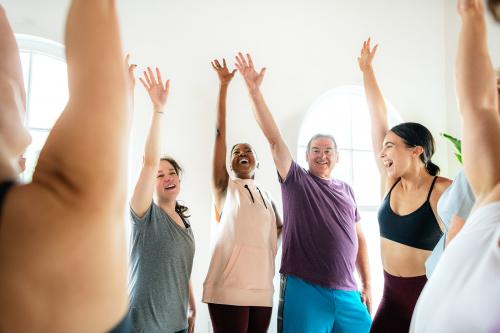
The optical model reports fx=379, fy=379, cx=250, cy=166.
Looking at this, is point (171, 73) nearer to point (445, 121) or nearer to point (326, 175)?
point (326, 175)

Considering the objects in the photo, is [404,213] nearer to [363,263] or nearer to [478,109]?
[363,263]

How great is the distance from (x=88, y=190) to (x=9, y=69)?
271mm

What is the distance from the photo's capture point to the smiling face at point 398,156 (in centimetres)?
168

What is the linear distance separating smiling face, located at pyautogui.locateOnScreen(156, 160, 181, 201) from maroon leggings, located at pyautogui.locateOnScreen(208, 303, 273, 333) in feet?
1.90

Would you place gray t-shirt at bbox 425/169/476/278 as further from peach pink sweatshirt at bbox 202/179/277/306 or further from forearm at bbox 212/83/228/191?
forearm at bbox 212/83/228/191

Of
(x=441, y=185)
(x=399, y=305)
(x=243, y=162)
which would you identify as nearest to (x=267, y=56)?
(x=243, y=162)

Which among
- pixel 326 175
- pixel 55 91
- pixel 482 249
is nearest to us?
pixel 482 249

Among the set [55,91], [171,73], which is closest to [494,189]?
[171,73]

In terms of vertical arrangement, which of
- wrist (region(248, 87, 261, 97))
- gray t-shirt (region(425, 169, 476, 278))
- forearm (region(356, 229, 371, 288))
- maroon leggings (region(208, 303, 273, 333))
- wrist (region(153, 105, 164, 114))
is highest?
wrist (region(248, 87, 261, 97))

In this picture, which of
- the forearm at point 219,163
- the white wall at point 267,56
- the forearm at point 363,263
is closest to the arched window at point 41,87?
the white wall at point 267,56

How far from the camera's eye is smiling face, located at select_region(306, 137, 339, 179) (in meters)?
2.14

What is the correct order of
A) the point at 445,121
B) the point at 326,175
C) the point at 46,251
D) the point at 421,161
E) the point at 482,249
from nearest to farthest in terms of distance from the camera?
the point at 46,251 → the point at 482,249 → the point at 421,161 → the point at 326,175 → the point at 445,121

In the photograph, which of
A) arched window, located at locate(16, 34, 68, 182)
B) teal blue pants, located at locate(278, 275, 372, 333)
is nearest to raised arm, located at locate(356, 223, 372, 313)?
teal blue pants, located at locate(278, 275, 372, 333)

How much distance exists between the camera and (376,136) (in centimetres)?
184
